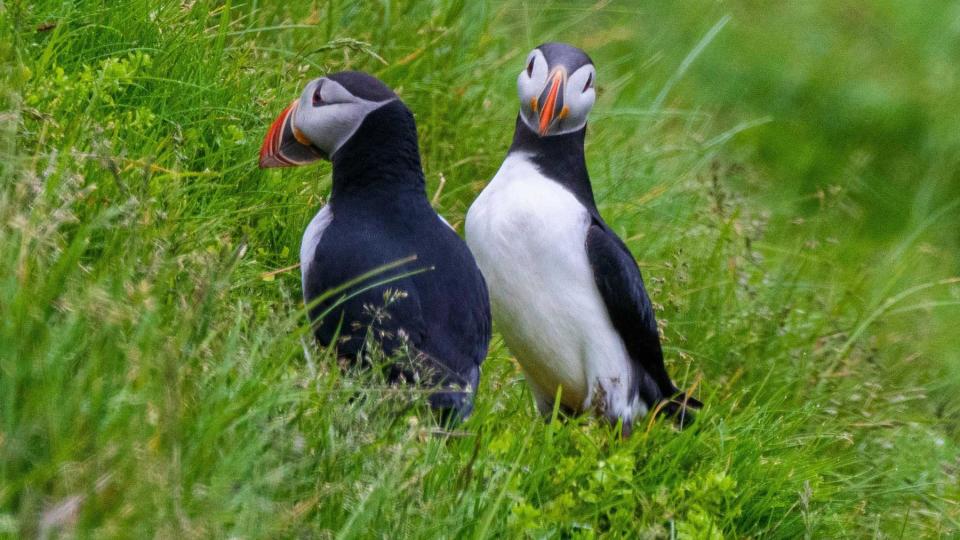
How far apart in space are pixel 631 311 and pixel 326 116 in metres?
1.18

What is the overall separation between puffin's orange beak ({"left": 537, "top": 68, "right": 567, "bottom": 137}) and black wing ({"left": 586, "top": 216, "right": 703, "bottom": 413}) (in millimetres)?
351

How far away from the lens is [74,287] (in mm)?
3088

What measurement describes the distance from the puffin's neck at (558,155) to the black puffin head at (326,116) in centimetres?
65

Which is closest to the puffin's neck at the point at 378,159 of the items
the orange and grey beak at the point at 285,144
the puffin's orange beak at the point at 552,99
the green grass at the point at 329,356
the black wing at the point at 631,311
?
the orange and grey beak at the point at 285,144

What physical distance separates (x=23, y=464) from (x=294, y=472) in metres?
0.61

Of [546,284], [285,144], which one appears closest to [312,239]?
[285,144]

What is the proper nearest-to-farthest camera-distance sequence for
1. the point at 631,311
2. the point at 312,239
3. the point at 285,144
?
1. the point at 312,239
2. the point at 285,144
3. the point at 631,311

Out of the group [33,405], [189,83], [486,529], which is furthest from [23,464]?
[189,83]

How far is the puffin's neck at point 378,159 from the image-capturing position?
13.9 feet

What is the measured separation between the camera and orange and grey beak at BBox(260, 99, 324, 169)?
431 centimetres

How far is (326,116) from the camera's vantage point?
421 cm

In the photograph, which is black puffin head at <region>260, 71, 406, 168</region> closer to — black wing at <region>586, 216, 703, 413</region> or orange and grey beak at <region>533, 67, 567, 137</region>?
orange and grey beak at <region>533, 67, 567, 137</region>

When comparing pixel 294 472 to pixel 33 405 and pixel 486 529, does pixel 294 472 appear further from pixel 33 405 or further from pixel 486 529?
pixel 33 405

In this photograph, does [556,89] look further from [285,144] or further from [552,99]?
[285,144]
